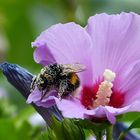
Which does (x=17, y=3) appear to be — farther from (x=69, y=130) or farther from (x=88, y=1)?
(x=69, y=130)

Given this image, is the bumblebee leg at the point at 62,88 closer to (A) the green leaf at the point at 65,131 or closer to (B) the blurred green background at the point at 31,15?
(A) the green leaf at the point at 65,131

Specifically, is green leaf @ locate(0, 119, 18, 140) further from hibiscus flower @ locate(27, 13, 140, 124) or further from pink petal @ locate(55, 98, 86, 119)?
pink petal @ locate(55, 98, 86, 119)

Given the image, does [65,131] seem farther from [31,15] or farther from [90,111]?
[31,15]

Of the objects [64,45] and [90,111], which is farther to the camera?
[64,45]

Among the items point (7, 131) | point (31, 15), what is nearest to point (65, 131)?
point (7, 131)

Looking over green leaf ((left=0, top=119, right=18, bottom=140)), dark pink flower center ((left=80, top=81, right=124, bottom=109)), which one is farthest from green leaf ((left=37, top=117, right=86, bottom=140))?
green leaf ((left=0, top=119, right=18, bottom=140))

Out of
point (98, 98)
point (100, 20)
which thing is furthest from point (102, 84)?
point (100, 20)
